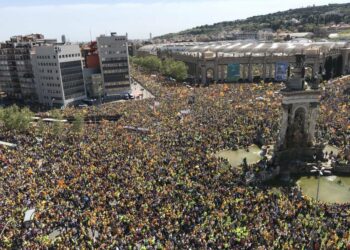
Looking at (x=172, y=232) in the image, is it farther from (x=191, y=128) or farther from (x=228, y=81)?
(x=228, y=81)

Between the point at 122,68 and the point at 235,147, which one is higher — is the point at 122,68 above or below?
above

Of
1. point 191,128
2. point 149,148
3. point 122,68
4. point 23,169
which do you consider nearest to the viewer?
point 23,169

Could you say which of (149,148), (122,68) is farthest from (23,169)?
(122,68)

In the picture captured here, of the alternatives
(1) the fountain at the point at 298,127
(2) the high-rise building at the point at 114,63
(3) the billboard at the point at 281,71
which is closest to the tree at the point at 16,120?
(2) the high-rise building at the point at 114,63

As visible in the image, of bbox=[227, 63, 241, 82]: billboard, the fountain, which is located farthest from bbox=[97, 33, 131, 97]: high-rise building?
the fountain

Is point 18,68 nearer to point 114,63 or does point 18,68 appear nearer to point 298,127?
point 114,63

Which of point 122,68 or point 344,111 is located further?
point 122,68

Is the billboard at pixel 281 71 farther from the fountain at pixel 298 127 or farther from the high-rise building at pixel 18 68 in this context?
the high-rise building at pixel 18 68
